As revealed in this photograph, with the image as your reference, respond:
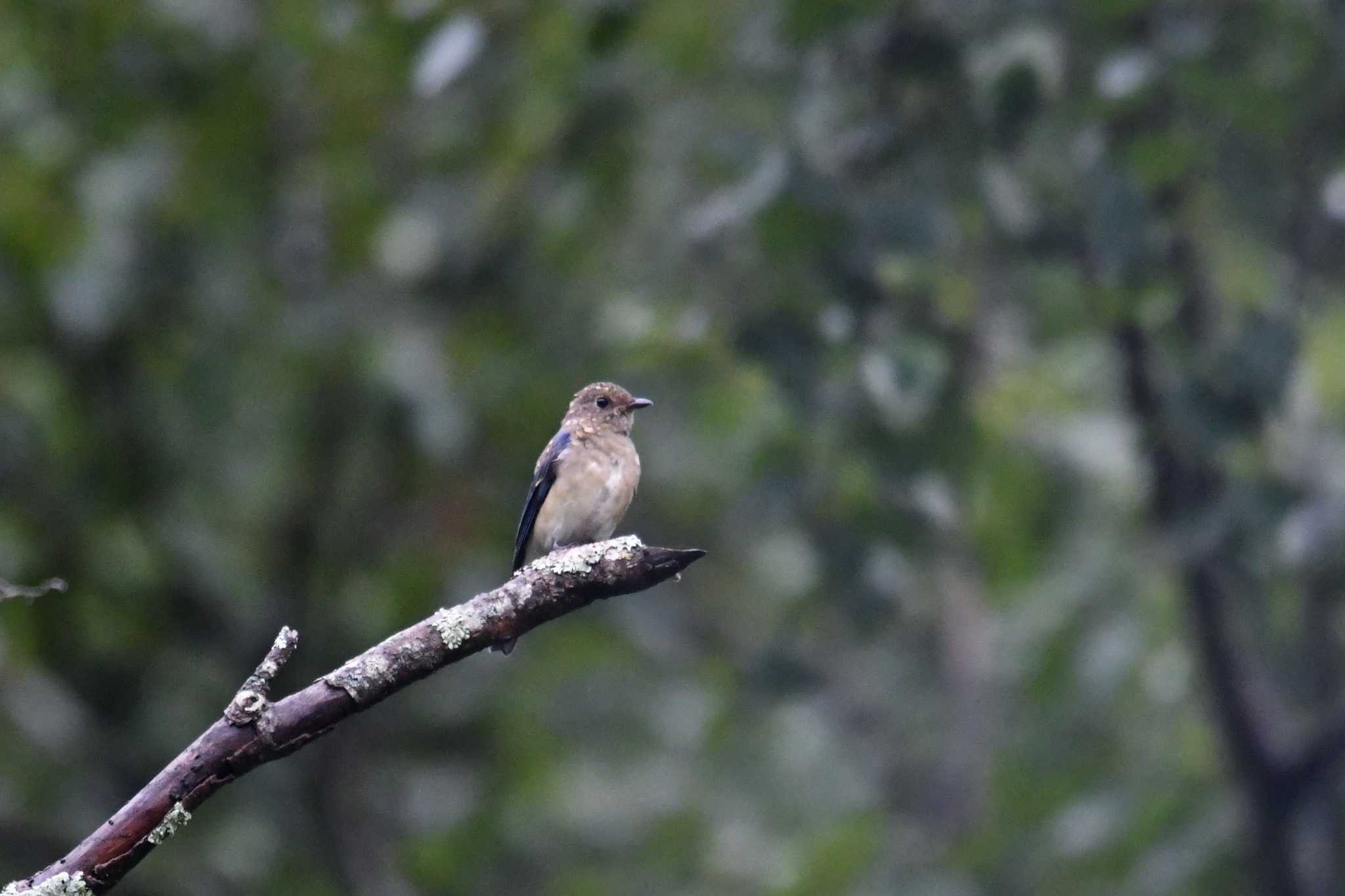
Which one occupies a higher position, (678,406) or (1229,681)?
(678,406)

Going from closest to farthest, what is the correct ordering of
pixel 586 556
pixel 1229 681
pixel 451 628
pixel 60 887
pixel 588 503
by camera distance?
pixel 60 887
pixel 451 628
pixel 586 556
pixel 588 503
pixel 1229 681

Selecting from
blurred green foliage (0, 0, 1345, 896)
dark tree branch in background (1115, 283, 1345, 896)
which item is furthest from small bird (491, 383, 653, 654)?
dark tree branch in background (1115, 283, 1345, 896)

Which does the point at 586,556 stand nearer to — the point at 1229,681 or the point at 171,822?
the point at 171,822

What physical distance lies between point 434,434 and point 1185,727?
460 centimetres

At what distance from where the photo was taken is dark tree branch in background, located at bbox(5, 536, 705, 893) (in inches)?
102

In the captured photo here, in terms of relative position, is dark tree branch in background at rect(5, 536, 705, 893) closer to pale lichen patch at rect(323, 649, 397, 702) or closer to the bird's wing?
pale lichen patch at rect(323, 649, 397, 702)

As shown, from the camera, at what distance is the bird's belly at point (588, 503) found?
208 inches

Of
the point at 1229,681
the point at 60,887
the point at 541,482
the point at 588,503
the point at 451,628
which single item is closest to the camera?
the point at 60,887

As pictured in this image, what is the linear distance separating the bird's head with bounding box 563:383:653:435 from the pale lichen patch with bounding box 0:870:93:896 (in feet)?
10.4

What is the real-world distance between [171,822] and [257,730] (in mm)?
190

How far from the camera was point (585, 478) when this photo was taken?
537cm

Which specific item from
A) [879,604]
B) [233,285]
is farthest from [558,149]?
[879,604]

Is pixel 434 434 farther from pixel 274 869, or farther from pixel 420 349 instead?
pixel 274 869

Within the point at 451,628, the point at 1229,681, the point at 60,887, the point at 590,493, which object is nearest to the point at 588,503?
the point at 590,493
